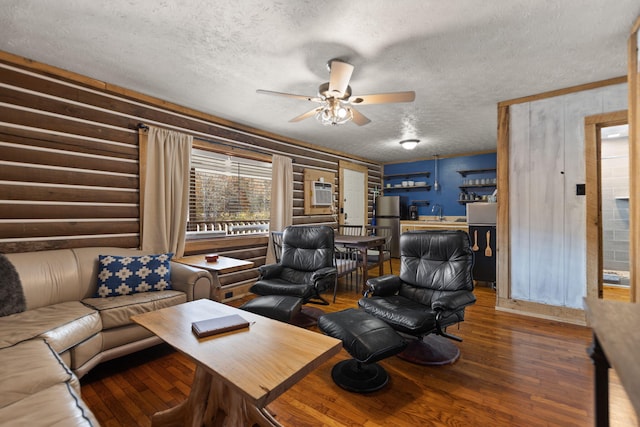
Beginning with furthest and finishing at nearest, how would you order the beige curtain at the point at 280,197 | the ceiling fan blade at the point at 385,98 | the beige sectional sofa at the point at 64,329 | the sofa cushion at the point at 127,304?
the beige curtain at the point at 280,197
the ceiling fan blade at the point at 385,98
the sofa cushion at the point at 127,304
the beige sectional sofa at the point at 64,329

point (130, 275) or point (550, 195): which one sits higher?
point (550, 195)

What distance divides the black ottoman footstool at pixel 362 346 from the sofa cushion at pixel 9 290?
224 cm

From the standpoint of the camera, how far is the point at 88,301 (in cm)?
246

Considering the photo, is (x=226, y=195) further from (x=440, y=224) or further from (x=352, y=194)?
(x=440, y=224)

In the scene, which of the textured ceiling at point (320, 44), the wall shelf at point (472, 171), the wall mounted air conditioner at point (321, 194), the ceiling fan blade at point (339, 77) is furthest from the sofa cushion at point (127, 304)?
the wall shelf at point (472, 171)

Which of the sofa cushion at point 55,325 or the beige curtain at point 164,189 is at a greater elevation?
the beige curtain at point 164,189

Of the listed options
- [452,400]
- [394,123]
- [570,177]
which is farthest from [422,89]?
[452,400]

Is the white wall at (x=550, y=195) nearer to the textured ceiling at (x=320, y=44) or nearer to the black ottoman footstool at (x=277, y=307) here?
the textured ceiling at (x=320, y=44)

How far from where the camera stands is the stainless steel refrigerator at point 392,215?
738 centimetres

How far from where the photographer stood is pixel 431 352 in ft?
8.32

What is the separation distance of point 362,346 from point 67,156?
3154 millimetres

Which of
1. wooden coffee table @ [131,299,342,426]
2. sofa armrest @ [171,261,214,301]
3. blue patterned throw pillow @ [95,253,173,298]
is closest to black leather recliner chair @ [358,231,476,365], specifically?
wooden coffee table @ [131,299,342,426]

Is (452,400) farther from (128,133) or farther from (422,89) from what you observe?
(128,133)

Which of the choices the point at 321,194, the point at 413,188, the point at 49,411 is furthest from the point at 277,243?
the point at 413,188
